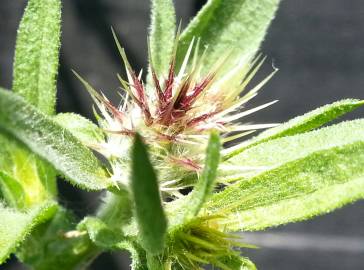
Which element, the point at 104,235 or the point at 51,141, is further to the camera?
the point at 104,235

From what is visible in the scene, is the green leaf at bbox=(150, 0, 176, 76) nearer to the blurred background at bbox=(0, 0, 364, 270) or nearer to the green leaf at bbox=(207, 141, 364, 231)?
the green leaf at bbox=(207, 141, 364, 231)

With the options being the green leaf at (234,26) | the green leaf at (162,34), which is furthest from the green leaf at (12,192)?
the green leaf at (234,26)

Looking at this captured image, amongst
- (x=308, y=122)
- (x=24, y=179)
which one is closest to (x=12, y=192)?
(x=24, y=179)

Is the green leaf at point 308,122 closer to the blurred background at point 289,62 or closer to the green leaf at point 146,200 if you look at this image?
the green leaf at point 146,200

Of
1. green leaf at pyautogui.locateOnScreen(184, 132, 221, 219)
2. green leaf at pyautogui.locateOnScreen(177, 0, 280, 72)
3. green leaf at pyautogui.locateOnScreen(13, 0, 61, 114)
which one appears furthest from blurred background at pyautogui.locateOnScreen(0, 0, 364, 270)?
green leaf at pyautogui.locateOnScreen(184, 132, 221, 219)

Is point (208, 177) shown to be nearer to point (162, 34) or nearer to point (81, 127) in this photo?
point (81, 127)

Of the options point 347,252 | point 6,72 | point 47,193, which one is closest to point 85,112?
point 6,72

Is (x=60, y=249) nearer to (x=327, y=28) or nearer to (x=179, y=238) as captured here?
(x=179, y=238)

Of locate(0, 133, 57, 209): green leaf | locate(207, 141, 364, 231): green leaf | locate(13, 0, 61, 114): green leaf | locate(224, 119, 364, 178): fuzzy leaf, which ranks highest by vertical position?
locate(13, 0, 61, 114): green leaf
